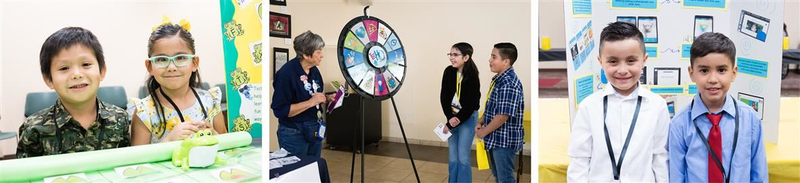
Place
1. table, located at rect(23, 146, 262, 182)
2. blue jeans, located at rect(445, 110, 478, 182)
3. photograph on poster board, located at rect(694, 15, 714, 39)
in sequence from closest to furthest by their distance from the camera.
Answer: table, located at rect(23, 146, 262, 182) < photograph on poster board, located at rect(694, 15, 714, 39) < blue jeans, located at rect(445, 110, 478, 182)

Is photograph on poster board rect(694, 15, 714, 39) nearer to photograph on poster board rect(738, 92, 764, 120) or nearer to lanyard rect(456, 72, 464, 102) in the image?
photograph on poster board rect(738, 92, 764, 120)

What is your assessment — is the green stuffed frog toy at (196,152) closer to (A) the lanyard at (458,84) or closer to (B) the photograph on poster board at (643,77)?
(A) the lanyard at (458,84)

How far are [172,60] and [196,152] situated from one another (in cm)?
41

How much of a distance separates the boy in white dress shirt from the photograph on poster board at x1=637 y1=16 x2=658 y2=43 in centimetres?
7

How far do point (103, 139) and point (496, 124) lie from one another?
5.75ft

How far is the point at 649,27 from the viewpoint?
2.12 meters

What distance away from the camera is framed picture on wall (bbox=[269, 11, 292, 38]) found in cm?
235

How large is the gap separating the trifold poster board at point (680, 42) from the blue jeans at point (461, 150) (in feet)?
1.85


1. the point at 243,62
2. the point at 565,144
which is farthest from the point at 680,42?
the point at 243,62

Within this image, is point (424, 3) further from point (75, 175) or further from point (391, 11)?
point (75, 175)

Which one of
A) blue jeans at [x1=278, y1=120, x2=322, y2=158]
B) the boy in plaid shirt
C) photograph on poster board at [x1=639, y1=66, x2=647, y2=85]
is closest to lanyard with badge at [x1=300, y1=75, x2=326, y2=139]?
blue jeans at [x1=278, y1=120, x2=322, y2=158]

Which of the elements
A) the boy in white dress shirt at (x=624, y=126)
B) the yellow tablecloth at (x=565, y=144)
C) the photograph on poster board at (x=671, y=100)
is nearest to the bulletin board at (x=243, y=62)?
the yellow tablecloth at (x=565, y=144)

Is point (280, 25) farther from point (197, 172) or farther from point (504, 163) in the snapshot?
point (504, 163)

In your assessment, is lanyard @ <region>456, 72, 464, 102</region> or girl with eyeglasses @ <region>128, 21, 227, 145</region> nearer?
girl with eyeglasses @ <region>128, 21, 227, 145</region>
